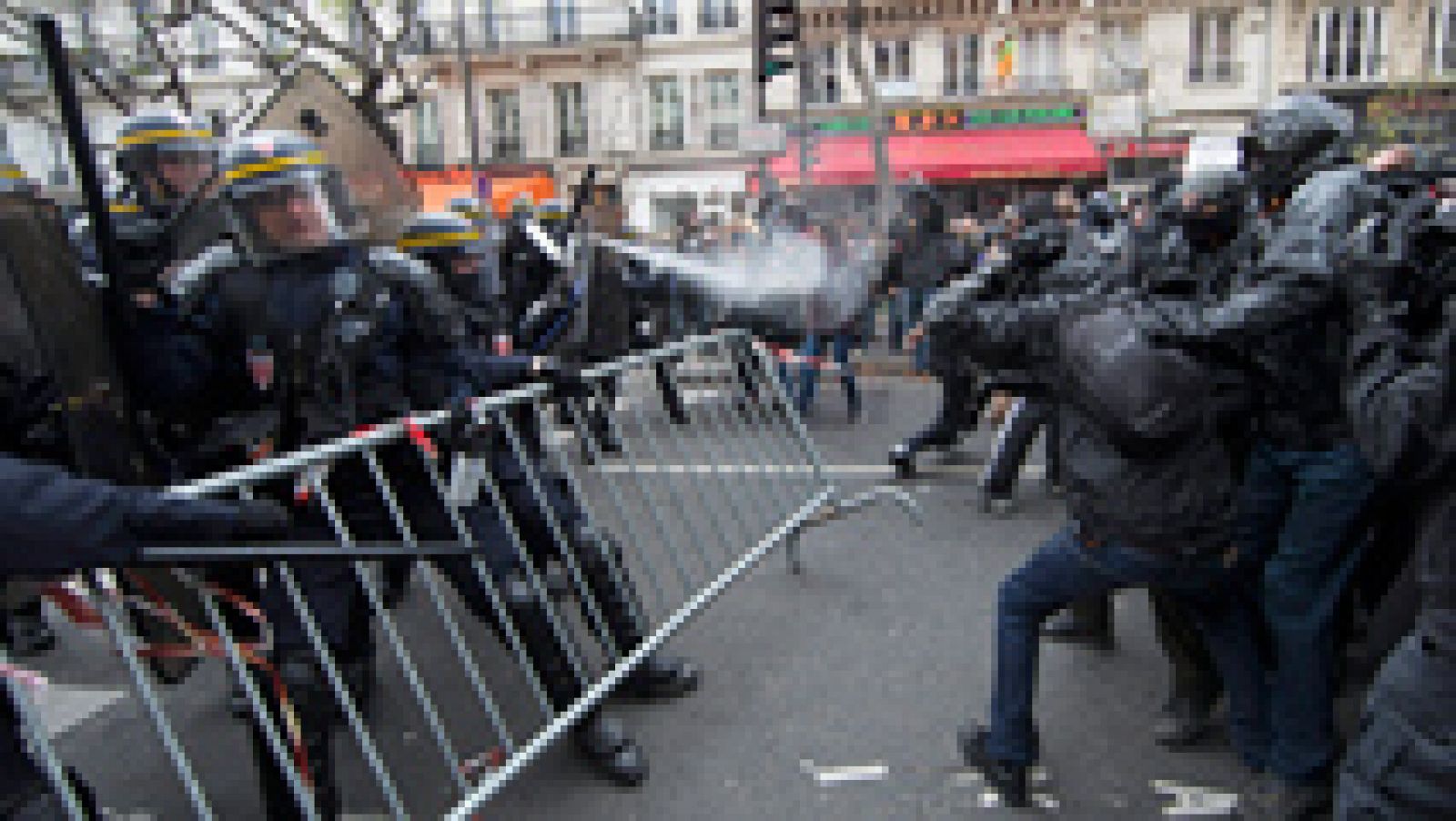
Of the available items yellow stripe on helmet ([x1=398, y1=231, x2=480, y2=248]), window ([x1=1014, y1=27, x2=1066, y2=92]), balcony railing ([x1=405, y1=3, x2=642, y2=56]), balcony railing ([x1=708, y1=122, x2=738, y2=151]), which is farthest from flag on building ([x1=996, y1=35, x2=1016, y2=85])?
yellow stripe on helmet ([x1=398, y1=231, x2=480, y2=248])

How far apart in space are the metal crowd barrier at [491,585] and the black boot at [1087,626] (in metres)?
1.25

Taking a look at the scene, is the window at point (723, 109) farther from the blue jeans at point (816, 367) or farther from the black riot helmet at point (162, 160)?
the black riot helmet at point (162, 160)

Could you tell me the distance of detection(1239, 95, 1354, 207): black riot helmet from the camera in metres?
3.07

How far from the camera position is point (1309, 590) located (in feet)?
9.26

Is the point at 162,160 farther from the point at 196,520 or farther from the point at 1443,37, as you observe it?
the point at 1443,37

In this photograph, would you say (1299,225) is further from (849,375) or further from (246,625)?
(849,375)

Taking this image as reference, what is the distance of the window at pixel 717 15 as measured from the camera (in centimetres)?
2814

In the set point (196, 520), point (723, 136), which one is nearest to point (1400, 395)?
point (196, 520)

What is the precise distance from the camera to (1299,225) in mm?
2684

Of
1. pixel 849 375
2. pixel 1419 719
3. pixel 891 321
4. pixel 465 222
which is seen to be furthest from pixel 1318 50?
pixel 1419 719

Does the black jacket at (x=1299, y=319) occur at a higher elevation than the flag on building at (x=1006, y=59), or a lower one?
lower

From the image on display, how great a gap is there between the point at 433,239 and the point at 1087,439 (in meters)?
3.27

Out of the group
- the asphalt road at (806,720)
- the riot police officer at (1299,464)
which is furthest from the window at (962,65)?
the riot police officer at (1299,464)

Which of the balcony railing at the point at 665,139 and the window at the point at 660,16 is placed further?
the balcony railing at the point at 665,139
